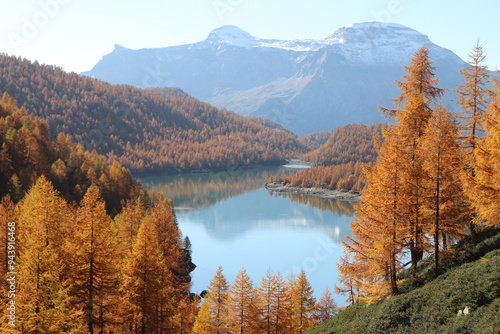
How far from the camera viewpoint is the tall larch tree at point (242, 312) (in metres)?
29.5

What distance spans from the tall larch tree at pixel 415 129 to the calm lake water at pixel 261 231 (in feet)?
98.4

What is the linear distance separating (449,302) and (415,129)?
10.7 m

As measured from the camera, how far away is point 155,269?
27.5 m

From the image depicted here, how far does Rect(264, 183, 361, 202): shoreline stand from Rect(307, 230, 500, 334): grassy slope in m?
115

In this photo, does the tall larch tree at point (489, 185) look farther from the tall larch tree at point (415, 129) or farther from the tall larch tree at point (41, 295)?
the tall larch tree at point (41, 295)

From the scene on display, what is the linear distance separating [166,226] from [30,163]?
32.7m

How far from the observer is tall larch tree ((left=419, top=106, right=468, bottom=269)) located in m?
19.7

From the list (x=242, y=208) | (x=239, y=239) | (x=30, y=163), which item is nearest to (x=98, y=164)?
(x=30, y=163)

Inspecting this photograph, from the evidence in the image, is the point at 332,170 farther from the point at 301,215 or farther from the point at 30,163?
the point at 30,163

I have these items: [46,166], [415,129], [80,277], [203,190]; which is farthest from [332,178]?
[80,277]

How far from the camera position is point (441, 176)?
20.2m

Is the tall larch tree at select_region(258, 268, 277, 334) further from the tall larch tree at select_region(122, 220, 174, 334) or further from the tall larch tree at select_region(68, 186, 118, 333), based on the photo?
the tall larch tree at select_region(68, 186, 118, 333)

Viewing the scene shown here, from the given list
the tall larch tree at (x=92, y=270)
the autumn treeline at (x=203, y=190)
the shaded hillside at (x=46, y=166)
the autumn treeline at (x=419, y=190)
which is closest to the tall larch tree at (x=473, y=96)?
the autumn treeline at (x=419, y=190)

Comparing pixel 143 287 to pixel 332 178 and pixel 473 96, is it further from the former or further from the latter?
pixel 332 178
